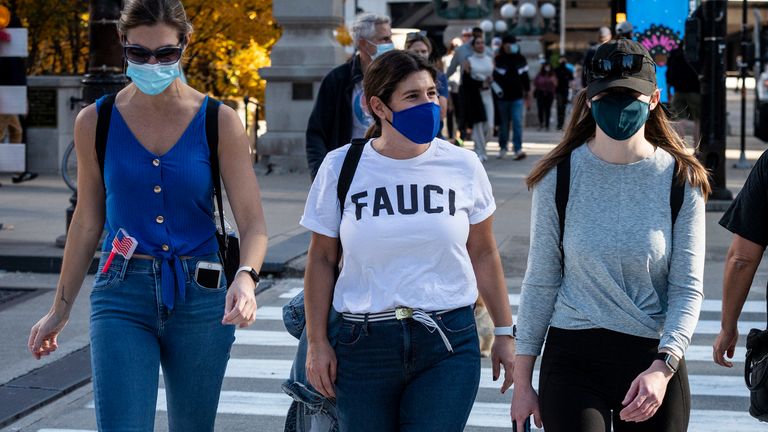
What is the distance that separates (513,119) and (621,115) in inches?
708

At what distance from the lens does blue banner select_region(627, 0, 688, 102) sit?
64.1 feet

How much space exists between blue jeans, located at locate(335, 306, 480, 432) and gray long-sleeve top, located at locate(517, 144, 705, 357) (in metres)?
0.22

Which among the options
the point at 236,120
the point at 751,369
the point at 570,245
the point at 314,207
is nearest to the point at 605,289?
the point at 570,245

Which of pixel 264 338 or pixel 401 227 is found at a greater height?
pixel 401 227

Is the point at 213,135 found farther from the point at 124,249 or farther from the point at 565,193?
the point at 565,193

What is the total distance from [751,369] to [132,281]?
6.46ft

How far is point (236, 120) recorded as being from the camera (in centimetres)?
417

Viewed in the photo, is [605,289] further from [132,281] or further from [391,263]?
[132,281]

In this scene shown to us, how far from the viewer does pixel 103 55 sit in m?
11.7

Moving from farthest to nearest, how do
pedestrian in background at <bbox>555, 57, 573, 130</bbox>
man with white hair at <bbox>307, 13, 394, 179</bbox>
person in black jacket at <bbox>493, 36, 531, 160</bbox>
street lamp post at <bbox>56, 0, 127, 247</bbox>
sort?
1. pedestrian in background at <bbox>555, 57, 573, 130</bbox>
2. person in black jacket at <bbox>493, 36, 531, 160</bbox>
3. street lamp post at <bbox>56, 0, 127, 247</bbox>
4. man with white hair at <bbox>307, 13, 394, 179</bbox>

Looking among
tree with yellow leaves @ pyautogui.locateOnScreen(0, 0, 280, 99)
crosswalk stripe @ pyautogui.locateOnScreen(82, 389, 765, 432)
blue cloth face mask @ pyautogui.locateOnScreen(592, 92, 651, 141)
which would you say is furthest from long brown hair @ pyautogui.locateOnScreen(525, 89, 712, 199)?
tree with yellow leaves @ pyautogui.locateOnScreen(0, 0, 280, 99)

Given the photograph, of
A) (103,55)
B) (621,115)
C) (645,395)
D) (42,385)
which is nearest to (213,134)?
(621,115)

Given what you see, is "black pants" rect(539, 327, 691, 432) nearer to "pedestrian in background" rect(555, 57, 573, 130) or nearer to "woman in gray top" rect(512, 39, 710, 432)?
"woman in gray top" rect(512, 39, 710, 432)

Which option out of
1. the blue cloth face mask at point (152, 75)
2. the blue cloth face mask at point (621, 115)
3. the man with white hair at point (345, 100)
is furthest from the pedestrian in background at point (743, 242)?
the man with white hair at point (345, 100)
